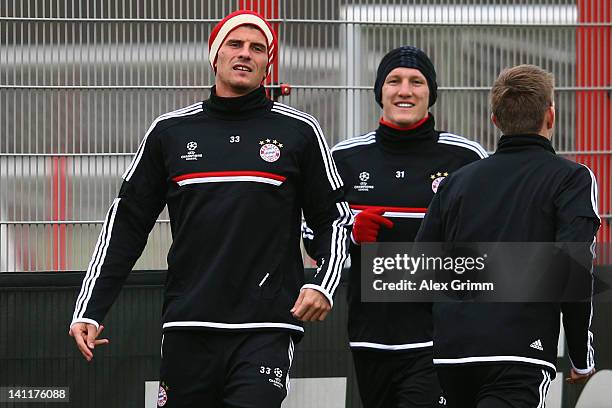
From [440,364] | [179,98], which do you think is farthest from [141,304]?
[440,364]

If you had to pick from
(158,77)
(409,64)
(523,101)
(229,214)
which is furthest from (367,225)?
(158,77)

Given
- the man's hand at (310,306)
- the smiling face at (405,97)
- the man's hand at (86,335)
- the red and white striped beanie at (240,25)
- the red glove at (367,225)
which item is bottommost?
the man's hand at (86,335)

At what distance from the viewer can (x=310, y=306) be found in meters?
5.08

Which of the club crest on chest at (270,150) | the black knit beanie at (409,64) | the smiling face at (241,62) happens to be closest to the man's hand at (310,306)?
the club crest on chest at (270,150)

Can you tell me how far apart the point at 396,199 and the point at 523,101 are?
1370 millimetres

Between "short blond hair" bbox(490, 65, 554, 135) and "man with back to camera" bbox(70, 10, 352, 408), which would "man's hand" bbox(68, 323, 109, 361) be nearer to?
"man with back to camera" bbox(70, 10, 352, 408)

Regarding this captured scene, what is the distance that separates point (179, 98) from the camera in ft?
24.0

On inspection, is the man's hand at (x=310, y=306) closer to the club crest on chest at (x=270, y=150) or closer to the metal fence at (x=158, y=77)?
the club crest on chest at (x=270, y=150)

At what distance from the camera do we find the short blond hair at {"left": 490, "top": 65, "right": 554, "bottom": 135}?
4.92 metres

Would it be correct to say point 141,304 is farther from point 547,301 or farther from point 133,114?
point 547,301

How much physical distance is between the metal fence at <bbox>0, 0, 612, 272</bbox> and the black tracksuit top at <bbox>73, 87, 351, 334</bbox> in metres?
1.81

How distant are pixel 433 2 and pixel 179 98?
1.42m

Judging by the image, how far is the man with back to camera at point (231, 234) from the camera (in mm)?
5184

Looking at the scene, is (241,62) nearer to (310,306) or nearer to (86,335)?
(310,306)
